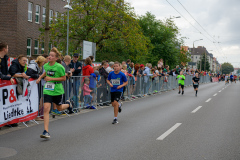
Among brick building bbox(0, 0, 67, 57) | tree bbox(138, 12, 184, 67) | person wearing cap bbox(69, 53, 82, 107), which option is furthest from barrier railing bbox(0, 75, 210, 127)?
tree bbox(138, 12, 184, 67)

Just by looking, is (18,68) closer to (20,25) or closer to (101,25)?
(101,25)

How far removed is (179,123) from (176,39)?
5400 centimetres

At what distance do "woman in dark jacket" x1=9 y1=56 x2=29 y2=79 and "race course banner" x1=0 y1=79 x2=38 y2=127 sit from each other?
0.98ft

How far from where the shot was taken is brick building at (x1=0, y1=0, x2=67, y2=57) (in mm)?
33781

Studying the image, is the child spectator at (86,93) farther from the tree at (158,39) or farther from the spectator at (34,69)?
the tree at (158,39)

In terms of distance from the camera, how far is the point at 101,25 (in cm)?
3225

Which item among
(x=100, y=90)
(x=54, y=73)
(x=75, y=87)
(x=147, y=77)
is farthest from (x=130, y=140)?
(x=147, y=77)

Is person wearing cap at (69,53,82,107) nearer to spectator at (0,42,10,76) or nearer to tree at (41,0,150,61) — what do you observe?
spectator at (0,42,10,76)

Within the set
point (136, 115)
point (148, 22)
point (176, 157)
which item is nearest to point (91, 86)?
point (136, 115)

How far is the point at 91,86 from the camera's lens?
12.9m

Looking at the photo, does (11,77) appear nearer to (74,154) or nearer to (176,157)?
(74,154)

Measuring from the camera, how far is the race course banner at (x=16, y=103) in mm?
8156

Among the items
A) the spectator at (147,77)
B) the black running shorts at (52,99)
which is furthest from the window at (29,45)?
the black running shorts at (52,99)

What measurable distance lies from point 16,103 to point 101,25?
24.3m
